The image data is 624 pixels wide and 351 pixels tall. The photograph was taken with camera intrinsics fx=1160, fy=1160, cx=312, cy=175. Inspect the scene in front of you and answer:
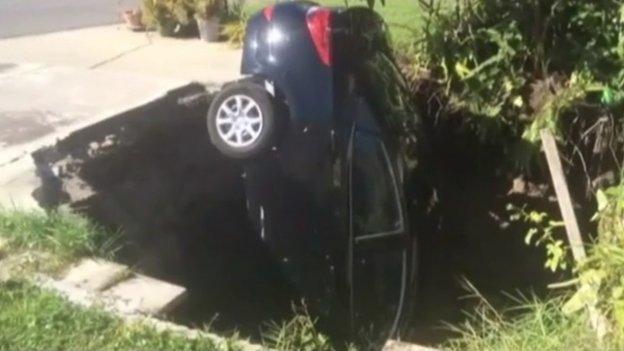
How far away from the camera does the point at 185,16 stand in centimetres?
1348

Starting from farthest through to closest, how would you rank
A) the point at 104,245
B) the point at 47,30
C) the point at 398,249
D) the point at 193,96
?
the point at 47,30 → the point at 193,96 → the point at 398,249 → the point at 104,245

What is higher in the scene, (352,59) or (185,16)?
(352,59)

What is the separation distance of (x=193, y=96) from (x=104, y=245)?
250cm

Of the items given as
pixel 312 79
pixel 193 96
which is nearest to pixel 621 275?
pixel 312 79

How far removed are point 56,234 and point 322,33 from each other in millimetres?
1616

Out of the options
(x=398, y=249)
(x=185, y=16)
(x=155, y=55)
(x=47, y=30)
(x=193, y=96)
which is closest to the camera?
(x=398, y=249)

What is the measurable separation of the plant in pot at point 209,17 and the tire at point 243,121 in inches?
284

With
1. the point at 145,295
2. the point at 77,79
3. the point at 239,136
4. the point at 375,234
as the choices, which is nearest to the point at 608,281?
the point at 375,234

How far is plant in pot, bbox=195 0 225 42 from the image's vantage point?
1313 cm

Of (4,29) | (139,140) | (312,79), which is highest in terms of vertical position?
(312,79)

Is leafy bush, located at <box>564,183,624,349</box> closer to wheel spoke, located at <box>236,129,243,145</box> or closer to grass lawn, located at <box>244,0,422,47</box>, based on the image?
wheel spoke, located at <box>236,129,243,145</box>

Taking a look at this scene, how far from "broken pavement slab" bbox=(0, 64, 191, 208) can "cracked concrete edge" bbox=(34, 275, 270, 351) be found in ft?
3.61

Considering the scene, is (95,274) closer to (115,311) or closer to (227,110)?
(115,311)

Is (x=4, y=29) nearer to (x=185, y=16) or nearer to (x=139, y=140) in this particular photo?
(x=185, y=16)
